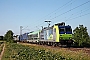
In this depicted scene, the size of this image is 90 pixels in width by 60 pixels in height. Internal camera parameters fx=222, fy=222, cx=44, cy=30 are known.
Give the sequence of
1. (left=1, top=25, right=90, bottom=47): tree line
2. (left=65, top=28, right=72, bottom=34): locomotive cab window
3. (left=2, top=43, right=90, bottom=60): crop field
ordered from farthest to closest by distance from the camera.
A: (left=1, top=25, right=90, bottom=47): tree line < (left=65, top=28, right=72, bottom=34): locomotive cab window < (left=2, top=43, right=90, bottom=60): crop field

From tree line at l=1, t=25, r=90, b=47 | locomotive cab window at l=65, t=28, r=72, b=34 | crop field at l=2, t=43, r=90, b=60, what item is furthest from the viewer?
tree line at l=1, t=25, r=90, b=47

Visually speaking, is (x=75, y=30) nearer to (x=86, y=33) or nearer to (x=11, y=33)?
(x=86, y=33)

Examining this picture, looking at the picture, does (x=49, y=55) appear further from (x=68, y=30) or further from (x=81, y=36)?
(x=81, y=36)

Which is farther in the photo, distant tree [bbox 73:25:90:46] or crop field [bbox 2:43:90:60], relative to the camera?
distant tree [bbox 73:25:90:46]

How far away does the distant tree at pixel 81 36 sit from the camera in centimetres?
4688

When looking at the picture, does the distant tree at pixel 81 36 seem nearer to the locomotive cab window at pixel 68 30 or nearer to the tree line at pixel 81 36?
the tree line at pixel 81 36

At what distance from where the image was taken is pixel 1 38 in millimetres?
156500

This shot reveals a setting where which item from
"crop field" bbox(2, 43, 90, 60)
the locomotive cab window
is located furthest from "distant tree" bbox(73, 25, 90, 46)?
"crop field" bbox(2, 43, 90, 60)

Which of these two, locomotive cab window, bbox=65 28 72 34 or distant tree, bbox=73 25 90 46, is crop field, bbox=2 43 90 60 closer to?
locomotive cab window, bbox=65 28 72 34

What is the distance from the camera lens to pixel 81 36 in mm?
49219

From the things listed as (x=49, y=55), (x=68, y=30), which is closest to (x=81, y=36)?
(x=68, y=30)

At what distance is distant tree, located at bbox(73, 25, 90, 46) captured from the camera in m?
46.9

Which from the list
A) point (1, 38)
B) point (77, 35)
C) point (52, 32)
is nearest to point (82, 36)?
point (77, 35)

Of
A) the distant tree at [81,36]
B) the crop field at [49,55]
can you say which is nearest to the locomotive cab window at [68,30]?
the crop field at [49,55]
